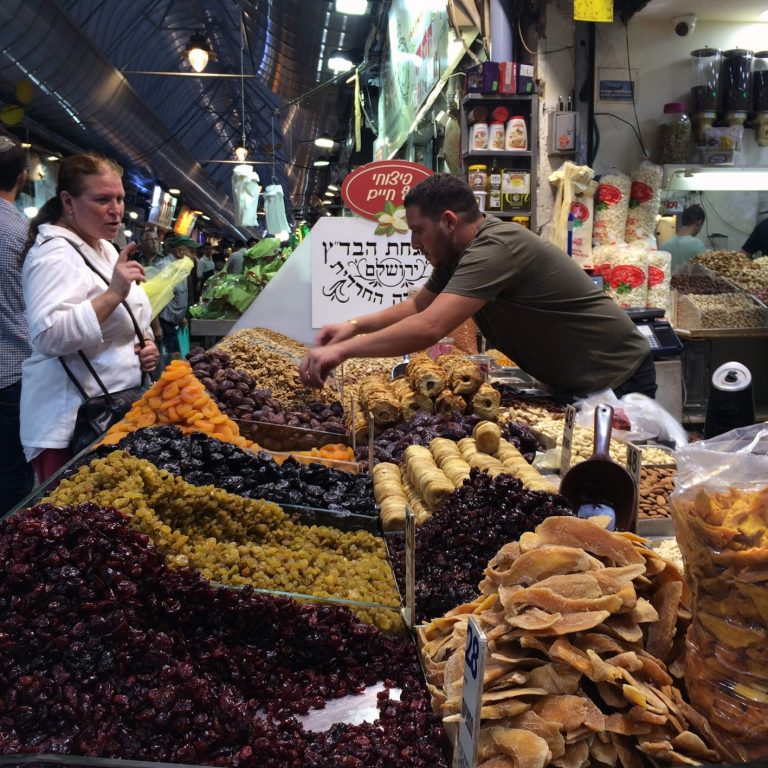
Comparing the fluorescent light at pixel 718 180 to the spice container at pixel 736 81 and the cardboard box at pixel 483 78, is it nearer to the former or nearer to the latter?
the spice container at pixel 736 81

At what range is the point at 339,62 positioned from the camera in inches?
370

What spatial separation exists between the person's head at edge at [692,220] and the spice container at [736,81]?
83 centimetres

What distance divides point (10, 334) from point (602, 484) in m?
2.94

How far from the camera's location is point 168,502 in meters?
1.56

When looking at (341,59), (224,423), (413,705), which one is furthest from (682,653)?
(341,59)

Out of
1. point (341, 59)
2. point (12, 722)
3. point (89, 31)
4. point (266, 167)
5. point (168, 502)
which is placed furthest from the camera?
point (266, 167)

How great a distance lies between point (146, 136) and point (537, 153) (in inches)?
334

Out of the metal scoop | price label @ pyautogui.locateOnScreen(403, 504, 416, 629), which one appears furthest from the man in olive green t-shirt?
price label @ pyautogui.locateOnScreen(403, 504, 416, 629)

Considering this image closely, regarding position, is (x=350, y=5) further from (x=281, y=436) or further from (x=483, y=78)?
(x=281, y=436)

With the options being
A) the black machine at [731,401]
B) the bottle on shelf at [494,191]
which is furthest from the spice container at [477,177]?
the black machine at [731,401]

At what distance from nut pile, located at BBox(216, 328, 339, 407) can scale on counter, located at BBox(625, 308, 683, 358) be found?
5.98 ft

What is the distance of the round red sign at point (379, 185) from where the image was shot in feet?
14.7

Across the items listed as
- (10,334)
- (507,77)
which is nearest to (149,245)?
(507,77)

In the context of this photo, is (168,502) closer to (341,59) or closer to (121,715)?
(121,715)
